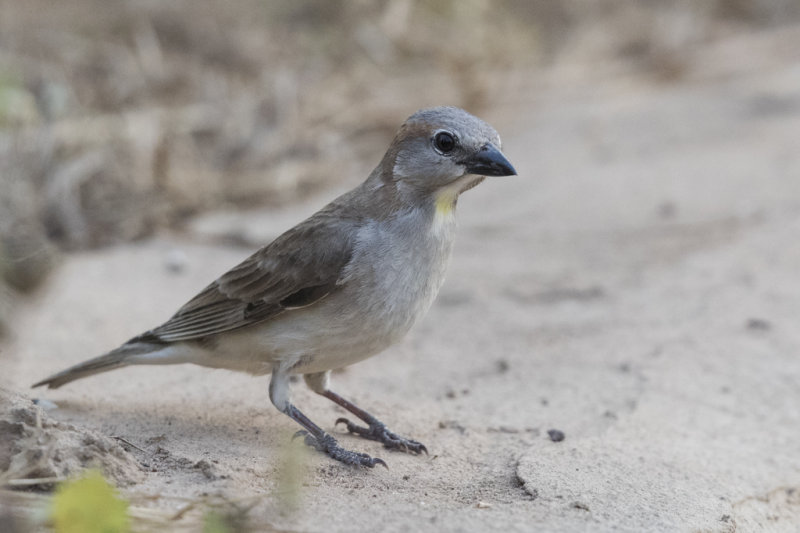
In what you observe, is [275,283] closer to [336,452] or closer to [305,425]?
[305,425]

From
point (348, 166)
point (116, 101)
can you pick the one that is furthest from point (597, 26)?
point (116, 101)

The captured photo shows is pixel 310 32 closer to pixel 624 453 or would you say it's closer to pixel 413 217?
pixel 413 217

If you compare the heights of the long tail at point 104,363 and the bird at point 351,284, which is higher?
the bird at point 351,284

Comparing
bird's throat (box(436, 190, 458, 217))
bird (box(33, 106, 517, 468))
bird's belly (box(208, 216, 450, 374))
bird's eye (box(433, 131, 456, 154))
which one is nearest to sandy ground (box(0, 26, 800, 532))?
bird (box(33, 106, 517, 468))

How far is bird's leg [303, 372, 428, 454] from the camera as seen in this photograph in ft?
13.1

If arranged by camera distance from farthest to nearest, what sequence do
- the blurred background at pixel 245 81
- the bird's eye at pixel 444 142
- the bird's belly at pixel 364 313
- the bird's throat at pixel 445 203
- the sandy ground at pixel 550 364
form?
the blurred background at pixel 245 81, the bird's throat at pixel 445 203, the bird's eye at pixel 444 142, the bird's belly at pixel 364 313, the sandy ground at pixel 550 364

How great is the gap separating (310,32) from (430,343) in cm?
654

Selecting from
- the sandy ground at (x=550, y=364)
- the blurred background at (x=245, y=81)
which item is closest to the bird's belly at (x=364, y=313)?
the sandy ground at (x=550, y=364)

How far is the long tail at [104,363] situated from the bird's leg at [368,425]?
0.74m

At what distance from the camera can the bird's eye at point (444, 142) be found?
3957mm

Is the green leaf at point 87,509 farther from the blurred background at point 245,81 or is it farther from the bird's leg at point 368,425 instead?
the blurred background at point 245,81

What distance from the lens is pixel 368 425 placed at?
14.0ft

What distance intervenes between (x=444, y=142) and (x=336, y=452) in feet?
4.46

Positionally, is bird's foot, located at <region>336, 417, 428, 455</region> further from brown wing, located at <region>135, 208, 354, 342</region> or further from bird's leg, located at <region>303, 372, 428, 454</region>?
brown wing, located at <region>135, 208, 354, 342</region>
